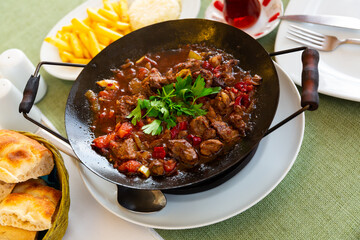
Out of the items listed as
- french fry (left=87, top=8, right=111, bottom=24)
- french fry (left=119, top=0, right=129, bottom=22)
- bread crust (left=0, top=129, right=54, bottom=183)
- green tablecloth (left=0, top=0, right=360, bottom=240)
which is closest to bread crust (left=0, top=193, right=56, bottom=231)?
bread crust (left=0, top=129, right=54, bottom=183)

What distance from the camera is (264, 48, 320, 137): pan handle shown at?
2.29 metres

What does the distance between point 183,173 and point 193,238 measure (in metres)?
0.49

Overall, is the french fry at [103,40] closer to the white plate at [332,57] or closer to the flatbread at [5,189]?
the white plate at [332,57]

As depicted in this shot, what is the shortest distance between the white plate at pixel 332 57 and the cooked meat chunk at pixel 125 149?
152 centimetres

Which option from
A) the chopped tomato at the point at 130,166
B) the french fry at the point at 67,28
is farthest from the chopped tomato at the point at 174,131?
the french fry at the point at 67,28

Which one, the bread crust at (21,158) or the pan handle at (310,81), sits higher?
the pan handle at (310,81)

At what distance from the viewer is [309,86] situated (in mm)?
2365

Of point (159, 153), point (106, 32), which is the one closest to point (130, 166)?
point (159, 153)

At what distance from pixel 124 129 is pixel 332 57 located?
6.29 feet

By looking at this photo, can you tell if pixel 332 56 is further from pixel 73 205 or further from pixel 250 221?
pixel 73 205

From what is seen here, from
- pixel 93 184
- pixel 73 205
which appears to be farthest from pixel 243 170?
pixel 73 205

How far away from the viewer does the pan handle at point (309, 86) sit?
7.50 feet

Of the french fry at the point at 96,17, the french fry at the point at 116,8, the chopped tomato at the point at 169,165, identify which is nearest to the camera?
the chopped tomato at the point at 169,165

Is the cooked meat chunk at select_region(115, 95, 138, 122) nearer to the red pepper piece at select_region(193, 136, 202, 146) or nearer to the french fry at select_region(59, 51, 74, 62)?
the red pepper piece at select_region(193, 136, 202, 146)
